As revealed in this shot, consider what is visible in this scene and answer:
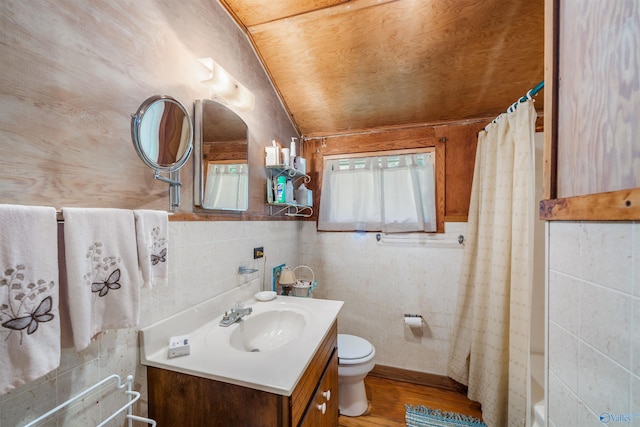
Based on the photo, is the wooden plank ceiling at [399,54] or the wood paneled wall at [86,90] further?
the wooden plank ceiling at [399,54]

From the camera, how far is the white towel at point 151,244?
0.76 metres

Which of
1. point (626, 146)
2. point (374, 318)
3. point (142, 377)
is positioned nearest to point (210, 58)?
point (142, 377)

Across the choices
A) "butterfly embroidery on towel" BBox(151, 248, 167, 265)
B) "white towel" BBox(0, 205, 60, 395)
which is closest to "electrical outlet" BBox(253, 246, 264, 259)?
"butterfly embroidery on towel" BBox(151, 248, 167, 265)

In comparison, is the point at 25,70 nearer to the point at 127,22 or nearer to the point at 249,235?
the point at 127,22

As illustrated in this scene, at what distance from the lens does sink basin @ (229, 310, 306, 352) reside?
1237 mm

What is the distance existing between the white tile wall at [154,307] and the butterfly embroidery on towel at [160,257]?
18 cm

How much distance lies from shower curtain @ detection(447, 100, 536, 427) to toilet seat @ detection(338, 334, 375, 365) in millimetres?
750

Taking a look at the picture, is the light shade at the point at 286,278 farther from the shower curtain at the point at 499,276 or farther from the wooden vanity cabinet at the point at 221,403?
the shower curtain at the point at 499,276

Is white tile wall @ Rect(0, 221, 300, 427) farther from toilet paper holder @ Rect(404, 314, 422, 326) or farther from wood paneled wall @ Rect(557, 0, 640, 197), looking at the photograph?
wood paneled wall @ Rect(557, 0, 640, 197)

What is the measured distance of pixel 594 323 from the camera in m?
0.59

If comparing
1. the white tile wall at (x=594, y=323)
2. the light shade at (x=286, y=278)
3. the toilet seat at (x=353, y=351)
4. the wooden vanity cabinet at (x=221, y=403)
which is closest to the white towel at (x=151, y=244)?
the wooden vanity cabinet at (x=221, y=403)

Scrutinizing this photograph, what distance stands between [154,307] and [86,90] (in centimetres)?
77

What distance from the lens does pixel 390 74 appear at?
168 cm

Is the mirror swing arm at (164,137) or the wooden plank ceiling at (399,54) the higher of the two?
the wooden plank ceiling at (399,54)
